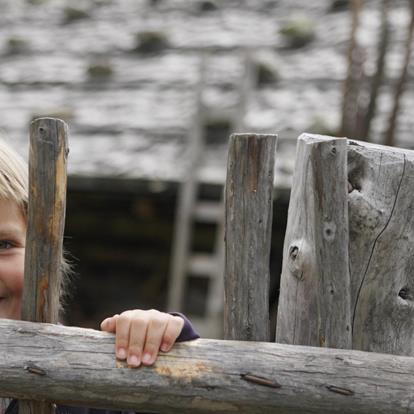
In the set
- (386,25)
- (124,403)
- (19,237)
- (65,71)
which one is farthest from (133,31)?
(124,403)

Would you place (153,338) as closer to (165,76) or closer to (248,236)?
(248,236)

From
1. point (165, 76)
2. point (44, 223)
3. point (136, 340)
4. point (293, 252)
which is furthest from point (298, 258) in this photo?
point (165, 76)

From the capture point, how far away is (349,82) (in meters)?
4.57

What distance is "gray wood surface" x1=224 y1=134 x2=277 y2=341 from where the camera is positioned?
164 centimetres

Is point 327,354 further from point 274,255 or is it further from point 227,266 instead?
point 274,255

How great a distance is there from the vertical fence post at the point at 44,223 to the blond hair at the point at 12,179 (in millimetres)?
231

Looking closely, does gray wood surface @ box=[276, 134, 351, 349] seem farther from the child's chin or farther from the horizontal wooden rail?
the child's chin

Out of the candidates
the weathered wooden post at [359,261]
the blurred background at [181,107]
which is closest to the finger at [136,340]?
the weathered wooden post at [359,261]

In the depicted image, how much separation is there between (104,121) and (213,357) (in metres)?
3.72

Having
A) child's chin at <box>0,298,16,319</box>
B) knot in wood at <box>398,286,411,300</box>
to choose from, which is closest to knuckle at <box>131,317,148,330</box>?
child's chin at <box>0,298,16,319</box>

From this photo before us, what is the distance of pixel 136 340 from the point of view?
1.61 meters

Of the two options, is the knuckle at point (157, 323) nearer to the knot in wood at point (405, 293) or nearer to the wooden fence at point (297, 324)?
the wooden fence at point (297, 324)

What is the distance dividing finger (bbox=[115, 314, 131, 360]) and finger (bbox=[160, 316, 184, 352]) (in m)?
0.07

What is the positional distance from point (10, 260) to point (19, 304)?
0.10 metres
